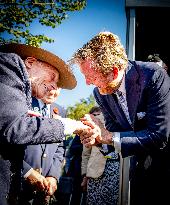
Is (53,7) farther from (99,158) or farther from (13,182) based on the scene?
(13,182)

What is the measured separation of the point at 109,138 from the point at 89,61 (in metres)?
0.81

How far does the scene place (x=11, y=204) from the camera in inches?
70.6

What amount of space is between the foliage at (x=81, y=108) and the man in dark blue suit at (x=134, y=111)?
31448 millimetres

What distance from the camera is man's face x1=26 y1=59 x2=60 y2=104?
2320 millimetres

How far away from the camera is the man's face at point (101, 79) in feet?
8.59

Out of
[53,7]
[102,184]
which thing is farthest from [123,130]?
[53,7]

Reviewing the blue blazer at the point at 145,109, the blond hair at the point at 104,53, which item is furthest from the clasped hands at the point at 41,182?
the blond hair at the point at 104,53

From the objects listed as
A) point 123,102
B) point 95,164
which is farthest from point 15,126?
point 95,164

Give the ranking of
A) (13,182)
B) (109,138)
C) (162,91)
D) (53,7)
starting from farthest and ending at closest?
(53,7)
(109,138)
(162,91)
(13,182)

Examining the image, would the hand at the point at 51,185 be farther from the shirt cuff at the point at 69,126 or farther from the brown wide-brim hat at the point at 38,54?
the brown wide-brim hat at the point at 38,54

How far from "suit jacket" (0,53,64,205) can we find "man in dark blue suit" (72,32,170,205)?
2.21ft

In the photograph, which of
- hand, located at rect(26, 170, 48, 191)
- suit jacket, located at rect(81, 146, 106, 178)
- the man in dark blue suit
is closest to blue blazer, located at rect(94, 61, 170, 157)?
the man in dark blue suit

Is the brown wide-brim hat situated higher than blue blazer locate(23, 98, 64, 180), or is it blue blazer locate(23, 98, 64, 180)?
the brown wide-brim hat

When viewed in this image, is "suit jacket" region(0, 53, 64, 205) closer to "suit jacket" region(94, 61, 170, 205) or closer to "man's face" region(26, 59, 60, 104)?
"man's face" region(26, 59, 60, 104)
